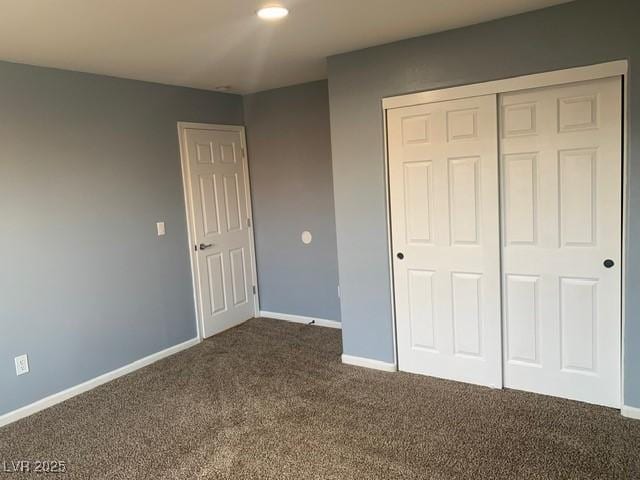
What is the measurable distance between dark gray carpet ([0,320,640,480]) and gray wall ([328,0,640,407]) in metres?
0.44

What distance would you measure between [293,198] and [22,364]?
8.81ft

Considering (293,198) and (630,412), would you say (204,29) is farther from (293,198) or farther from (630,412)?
(630,412)

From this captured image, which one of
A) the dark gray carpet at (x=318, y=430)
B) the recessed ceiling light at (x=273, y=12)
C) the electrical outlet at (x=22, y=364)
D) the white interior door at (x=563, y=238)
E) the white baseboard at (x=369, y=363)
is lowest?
the dark gray carpet at (x=318, y=430)

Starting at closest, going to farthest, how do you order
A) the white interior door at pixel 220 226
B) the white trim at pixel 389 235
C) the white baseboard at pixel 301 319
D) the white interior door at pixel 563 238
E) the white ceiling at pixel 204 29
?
the white ceiling at pixel 204 29 < the white interior door at pixel 563 238 < the white trim at pixel 389 235 < the white interior door at pixel 220 226 < the white baseboard at pixel 301 319

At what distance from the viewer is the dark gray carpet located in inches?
96.7

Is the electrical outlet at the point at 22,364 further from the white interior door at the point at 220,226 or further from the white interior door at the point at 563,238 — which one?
the white interior door at the point at 563,238

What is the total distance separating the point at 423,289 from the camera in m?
3.44

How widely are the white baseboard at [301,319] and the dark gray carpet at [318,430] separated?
3.18 feet

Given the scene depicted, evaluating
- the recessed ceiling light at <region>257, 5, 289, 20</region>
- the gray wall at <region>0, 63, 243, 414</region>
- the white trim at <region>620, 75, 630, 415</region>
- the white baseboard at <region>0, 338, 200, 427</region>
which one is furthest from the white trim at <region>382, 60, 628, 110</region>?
the white baseboard at <region>0, 338, 200, 427</region>

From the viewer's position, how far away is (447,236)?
3.29 m

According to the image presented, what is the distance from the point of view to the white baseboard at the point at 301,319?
4754mm

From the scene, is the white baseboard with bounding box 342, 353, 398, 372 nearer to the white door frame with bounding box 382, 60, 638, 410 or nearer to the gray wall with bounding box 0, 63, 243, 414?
the white door frame with bounding box 382, 60, 638, 410

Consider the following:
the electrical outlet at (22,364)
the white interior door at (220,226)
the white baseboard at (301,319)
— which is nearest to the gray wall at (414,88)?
the white baseboard at (301,319)

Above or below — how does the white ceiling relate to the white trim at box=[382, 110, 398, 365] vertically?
above
